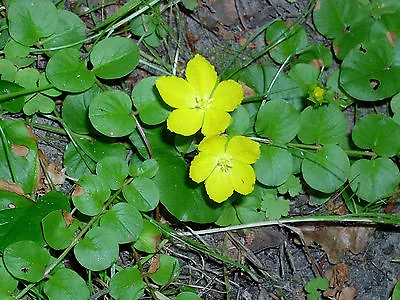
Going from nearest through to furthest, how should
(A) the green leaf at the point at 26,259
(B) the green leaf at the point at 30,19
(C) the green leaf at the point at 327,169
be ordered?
1. (A) the green leaf at the point at 26,259
2. (B) the green leaf at the point at 30,19
3. (C) the green leaf at the point at 327,169

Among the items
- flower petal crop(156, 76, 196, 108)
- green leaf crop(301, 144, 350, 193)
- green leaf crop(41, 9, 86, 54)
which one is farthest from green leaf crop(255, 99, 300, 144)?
green leaf crop(41, 9, 86, 54)

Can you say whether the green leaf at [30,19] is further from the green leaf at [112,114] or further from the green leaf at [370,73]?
the green leaf at [370,73]

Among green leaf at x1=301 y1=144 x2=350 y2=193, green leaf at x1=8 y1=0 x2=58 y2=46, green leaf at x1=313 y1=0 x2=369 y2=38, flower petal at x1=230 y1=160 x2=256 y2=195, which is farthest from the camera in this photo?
green leaf at x1=313 y1=0 x2=369 y2=38

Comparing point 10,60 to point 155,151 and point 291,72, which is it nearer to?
point 155,151

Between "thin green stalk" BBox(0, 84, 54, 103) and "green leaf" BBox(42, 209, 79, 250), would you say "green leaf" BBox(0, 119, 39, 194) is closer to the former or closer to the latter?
"thin green stalk" BBox(0, 84, 54, 103)

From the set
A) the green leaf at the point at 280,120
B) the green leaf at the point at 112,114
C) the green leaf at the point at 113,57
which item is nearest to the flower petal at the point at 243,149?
the green leaf at the point at 280,120

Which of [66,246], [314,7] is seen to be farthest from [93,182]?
[314,7]
